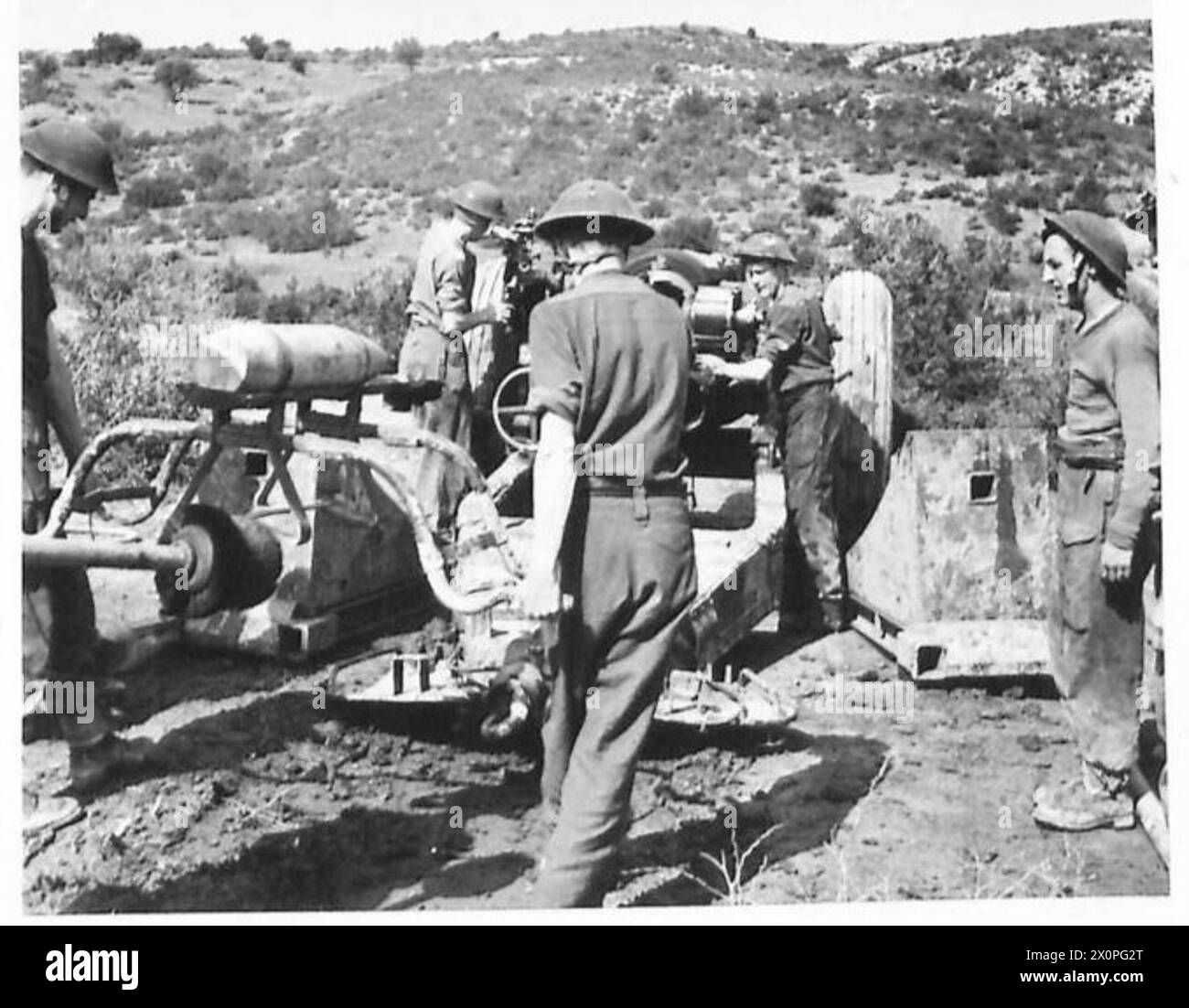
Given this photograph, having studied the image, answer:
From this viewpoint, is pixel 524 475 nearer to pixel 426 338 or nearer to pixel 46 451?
pixel 426 338

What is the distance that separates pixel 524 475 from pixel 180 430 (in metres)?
1.86

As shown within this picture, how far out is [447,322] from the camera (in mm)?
6445

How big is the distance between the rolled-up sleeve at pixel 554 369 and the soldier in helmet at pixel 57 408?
5.26ft

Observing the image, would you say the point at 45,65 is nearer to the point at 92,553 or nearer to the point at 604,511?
the point at 92,553

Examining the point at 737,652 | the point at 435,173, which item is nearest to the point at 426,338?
the point at 435,173

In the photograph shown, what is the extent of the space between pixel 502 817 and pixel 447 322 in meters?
2.70

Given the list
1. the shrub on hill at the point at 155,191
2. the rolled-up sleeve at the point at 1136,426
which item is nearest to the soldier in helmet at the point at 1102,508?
the rolled-up sleeve at the point at 1136,426

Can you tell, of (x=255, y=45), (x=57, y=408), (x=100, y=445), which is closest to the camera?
(x=100, y=445)

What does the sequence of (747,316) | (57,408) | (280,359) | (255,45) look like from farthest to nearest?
(747,316) → (255,45) → (57,408) → (280,359)

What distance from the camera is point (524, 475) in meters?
6.00

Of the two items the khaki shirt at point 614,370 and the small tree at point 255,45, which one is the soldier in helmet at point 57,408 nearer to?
the small tree at point 255,45

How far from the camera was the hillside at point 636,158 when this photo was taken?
6016mm

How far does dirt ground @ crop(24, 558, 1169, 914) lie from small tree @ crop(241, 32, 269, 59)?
2.56 m

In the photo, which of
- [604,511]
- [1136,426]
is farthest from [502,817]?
[1136,426]
